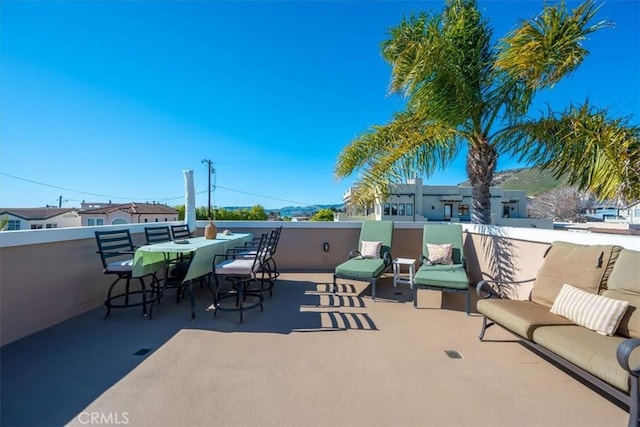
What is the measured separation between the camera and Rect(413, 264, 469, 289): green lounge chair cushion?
399 centimetres

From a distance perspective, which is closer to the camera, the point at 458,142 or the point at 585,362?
the point at 585,362

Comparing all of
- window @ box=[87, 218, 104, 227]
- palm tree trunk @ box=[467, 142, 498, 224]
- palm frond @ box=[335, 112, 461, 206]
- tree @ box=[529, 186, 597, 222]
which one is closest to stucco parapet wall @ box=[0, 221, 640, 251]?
palm tree trunk @ box=[467, 142, 498, 224]

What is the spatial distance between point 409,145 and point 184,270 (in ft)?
14.3

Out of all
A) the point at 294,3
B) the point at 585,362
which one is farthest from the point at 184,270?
the point at 294,3

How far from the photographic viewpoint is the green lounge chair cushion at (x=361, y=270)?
463cm

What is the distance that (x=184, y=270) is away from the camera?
4656 mm

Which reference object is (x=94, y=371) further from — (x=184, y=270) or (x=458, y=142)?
(x=458, y=142)

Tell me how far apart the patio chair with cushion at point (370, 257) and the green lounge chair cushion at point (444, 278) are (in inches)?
29.4

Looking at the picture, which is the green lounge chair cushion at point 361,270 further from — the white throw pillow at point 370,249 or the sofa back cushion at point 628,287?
the sofa back cushion at point 628,287

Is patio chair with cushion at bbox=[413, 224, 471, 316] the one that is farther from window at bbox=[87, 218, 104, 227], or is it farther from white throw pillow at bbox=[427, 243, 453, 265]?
window at bbox=[87, 218, 104, 227]

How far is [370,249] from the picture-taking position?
18.7ft

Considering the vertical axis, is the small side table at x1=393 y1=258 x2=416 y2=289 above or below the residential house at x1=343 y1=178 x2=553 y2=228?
below

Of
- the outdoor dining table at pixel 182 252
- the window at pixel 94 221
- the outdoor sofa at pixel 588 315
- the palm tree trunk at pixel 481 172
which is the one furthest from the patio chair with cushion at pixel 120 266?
the window at pixel 94 221

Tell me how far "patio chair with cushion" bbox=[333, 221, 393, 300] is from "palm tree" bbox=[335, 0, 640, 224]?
1033 millimetres
